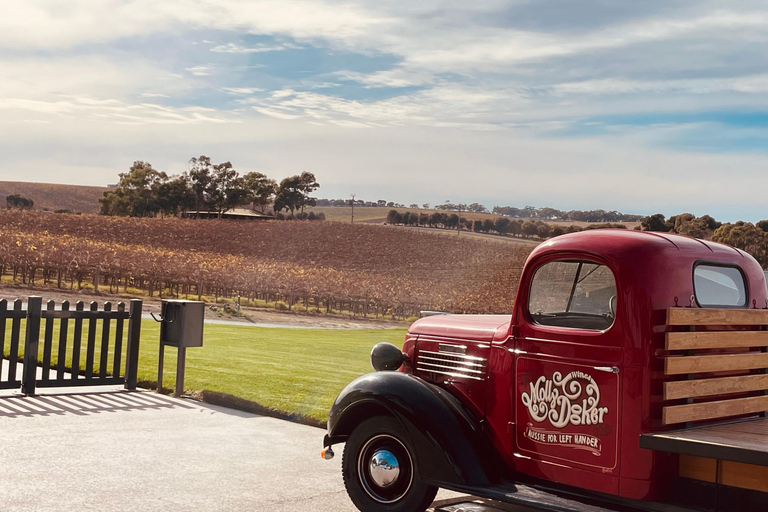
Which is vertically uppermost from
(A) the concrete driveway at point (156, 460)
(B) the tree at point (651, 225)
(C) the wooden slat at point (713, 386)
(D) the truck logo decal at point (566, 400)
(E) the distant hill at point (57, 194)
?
(E) the distant hill at point (57, 194)

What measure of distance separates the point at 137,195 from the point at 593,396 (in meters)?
93.8

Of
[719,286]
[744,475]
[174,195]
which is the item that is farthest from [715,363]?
[174,195]

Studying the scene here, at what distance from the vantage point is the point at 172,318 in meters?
9.77

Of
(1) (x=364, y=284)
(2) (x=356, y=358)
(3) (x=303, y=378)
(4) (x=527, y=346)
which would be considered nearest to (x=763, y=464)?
(4) (x=527, y=346)

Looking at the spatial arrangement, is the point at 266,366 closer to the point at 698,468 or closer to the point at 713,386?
the point at 713,386

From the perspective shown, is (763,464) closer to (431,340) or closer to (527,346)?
(527,346)

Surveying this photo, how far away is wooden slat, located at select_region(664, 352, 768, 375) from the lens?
14.9 ft

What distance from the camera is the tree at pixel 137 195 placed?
9306cm

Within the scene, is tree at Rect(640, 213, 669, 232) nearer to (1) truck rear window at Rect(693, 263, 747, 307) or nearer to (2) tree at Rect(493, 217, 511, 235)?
(1) truck rear window at Rect(693, 263, 747, 307)

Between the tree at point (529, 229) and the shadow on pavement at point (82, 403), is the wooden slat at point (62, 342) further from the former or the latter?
the tree at point (529, 229)

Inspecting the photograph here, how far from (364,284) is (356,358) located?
3260 cm

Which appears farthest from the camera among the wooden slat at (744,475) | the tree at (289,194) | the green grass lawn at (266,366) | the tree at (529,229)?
the tree at (289,194)

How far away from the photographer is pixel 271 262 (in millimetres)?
59719

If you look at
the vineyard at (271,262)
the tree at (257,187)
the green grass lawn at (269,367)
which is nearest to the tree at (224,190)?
the tree at (257,187)
